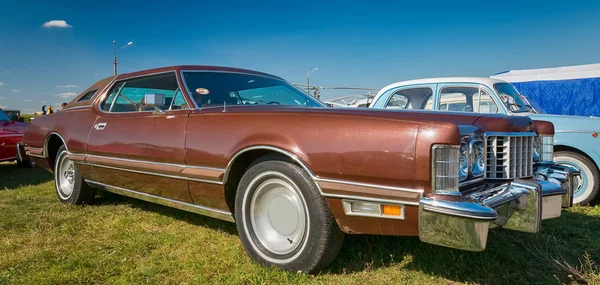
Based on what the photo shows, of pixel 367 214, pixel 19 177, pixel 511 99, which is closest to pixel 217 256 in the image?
pixel 367 214

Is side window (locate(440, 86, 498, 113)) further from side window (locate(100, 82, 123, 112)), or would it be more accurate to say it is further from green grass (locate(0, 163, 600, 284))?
side window (locate(100, 82, 123, 112))

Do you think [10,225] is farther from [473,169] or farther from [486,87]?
[486,87]

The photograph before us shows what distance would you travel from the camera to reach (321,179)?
7.45ft

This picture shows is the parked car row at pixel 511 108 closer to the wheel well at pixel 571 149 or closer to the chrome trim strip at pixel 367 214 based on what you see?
the wheel well at pixel 571 149

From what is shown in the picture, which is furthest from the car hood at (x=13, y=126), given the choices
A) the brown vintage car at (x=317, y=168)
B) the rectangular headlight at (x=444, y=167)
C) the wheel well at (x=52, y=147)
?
the rectangular headlight at (x=444, y=167)

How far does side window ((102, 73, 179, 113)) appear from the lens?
366 centimetres

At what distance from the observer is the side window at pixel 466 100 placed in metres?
5.25

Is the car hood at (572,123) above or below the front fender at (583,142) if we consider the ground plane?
above

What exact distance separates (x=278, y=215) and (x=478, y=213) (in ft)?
3.88

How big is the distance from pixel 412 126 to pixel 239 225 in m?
1.33

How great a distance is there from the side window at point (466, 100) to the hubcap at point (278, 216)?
343 centimetres

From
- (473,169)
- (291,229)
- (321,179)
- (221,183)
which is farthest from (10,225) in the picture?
(473,169)

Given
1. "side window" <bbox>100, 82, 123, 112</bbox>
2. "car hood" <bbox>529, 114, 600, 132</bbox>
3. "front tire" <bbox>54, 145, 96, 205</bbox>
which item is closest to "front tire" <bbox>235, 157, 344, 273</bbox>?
"side window" <bbox>100, 82, 123, 112</bbox>

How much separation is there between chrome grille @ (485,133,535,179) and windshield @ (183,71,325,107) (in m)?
1.67
